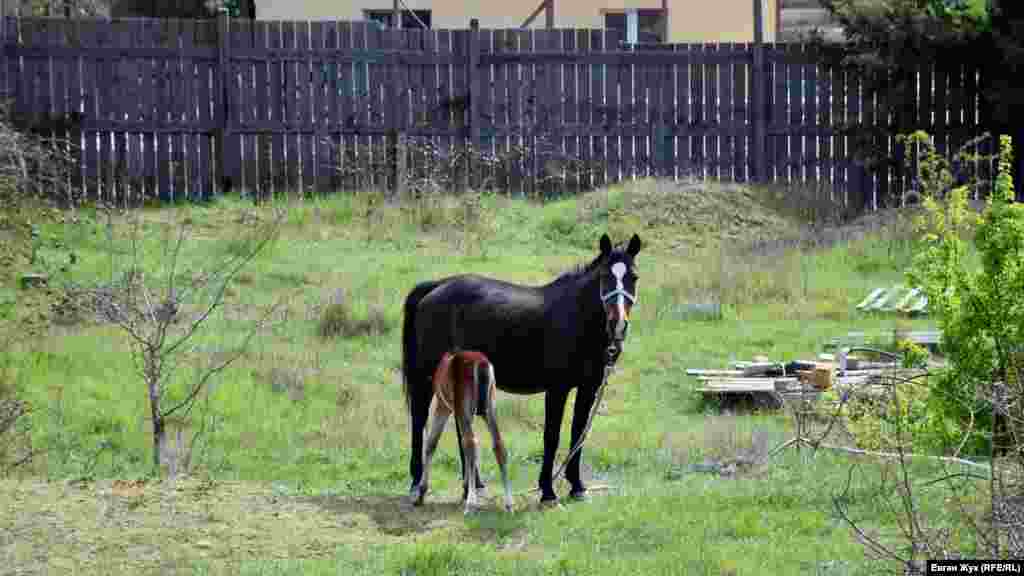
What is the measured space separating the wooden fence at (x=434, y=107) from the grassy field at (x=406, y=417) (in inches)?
49.4

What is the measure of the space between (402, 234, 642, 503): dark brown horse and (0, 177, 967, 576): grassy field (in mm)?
671

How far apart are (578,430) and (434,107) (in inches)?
600

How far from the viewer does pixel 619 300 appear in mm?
12062

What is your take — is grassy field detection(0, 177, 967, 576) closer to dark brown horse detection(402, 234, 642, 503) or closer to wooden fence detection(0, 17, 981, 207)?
dark brown horse detection(402, 234, 642, 503)

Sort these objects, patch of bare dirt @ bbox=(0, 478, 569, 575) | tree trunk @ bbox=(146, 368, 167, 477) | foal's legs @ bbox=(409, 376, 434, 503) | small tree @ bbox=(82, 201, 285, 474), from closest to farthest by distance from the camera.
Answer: patch of bare dirt @ bbox=(0, 478, 569, 575) → foal's legs @ bbox=(409, 376, 434, 503) → tree trunk @ bbox=(146, 368, 167, 477) → small tree @ bbox=(82, 201, 285, 474)

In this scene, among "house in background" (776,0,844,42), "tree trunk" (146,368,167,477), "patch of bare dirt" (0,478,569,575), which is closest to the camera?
"patch of bare dirt" (0,478,569,575)

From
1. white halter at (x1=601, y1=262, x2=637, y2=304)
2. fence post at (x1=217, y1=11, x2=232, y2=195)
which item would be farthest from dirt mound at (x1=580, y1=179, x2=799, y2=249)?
white halter at (x1=601, y1=262, x2=637, y2=304)

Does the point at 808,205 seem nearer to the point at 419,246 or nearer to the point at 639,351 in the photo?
the point at 419,246

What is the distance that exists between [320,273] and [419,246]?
7.42 feet

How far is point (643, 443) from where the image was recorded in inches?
607

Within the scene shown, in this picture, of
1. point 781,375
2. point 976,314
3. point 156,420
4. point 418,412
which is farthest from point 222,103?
point 976,314

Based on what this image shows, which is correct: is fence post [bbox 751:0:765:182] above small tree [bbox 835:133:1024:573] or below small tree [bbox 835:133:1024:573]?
above

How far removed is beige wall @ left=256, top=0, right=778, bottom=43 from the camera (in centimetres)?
3397

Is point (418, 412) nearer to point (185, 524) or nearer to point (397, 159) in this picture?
point (185, 524)
